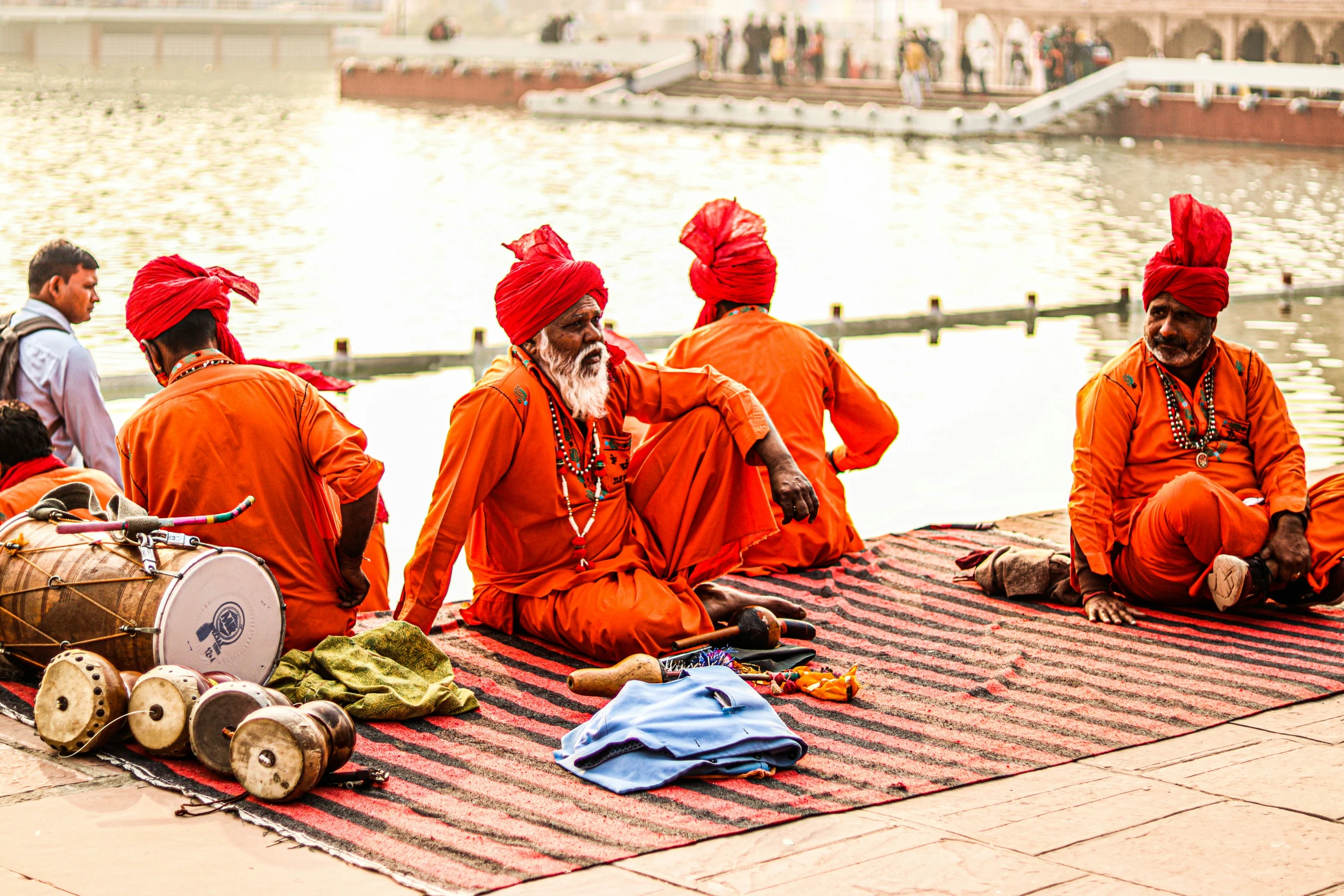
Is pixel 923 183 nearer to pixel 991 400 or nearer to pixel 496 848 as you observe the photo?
pixel 991 400

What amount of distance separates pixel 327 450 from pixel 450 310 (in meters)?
10.2

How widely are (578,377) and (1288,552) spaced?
6.53 feet

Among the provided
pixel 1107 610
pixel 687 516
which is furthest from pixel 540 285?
pixel 1107 610

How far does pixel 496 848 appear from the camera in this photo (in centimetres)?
300

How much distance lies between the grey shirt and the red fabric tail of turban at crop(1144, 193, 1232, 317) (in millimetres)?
3003

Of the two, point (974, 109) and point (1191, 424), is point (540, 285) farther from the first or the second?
point (974, 109)

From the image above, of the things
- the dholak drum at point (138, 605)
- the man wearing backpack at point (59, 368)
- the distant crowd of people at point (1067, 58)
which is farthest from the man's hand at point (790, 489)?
the distant crowd of people at point (1067, 58)

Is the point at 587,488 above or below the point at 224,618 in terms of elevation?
above

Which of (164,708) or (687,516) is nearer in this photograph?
(164,708)

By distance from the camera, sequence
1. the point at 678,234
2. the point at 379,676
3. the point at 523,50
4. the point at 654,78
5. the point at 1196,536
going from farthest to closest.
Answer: the point at 523,50 → the point at 654,78 → the point at 678,234 → the point at 1196,536 → the point at 379,676

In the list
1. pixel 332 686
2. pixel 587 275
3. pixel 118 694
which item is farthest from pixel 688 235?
pixel 118 694

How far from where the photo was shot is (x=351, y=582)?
159 inches

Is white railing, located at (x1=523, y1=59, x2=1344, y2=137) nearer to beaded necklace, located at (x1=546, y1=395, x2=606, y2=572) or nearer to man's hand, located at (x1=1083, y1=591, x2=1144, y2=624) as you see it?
man's hand, located at (x1=1083, y1=591, x2=1144, y2=624)

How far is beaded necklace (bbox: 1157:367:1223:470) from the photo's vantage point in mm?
4816
